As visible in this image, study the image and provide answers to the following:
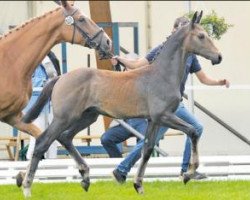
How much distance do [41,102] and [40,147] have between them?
57cm

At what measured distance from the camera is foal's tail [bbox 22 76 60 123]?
10336 millimetres

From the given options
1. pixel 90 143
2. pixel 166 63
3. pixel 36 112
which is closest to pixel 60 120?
pixel 36 112

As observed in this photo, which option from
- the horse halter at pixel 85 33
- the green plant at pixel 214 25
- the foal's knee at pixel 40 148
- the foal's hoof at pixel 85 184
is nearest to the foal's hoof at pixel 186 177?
the foal's hoof at pixel 85 184

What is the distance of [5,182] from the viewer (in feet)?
38.6

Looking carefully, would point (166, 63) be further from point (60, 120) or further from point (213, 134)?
point (213, 134)

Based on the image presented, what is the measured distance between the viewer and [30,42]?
1047 centimetres

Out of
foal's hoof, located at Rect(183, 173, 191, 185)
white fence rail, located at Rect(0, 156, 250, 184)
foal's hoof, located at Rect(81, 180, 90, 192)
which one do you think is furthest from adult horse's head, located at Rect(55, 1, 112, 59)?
white fence rail, located at Rect(0, 156, 250, 184)

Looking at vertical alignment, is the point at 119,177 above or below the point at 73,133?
below

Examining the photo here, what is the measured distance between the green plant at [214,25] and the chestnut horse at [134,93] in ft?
9.54

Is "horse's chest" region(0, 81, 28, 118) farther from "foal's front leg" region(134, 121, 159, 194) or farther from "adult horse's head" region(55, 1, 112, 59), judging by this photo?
"foal's front leg" region(134, 121, 159, 194)

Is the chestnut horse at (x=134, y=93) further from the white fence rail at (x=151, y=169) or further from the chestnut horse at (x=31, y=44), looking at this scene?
the white fence rail at (x=151, y=169)

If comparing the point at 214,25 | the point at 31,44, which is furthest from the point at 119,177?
the point at 214,25

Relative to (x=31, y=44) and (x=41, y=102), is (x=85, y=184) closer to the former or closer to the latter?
(x=41, y=102)

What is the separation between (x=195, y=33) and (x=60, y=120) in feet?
5.50
